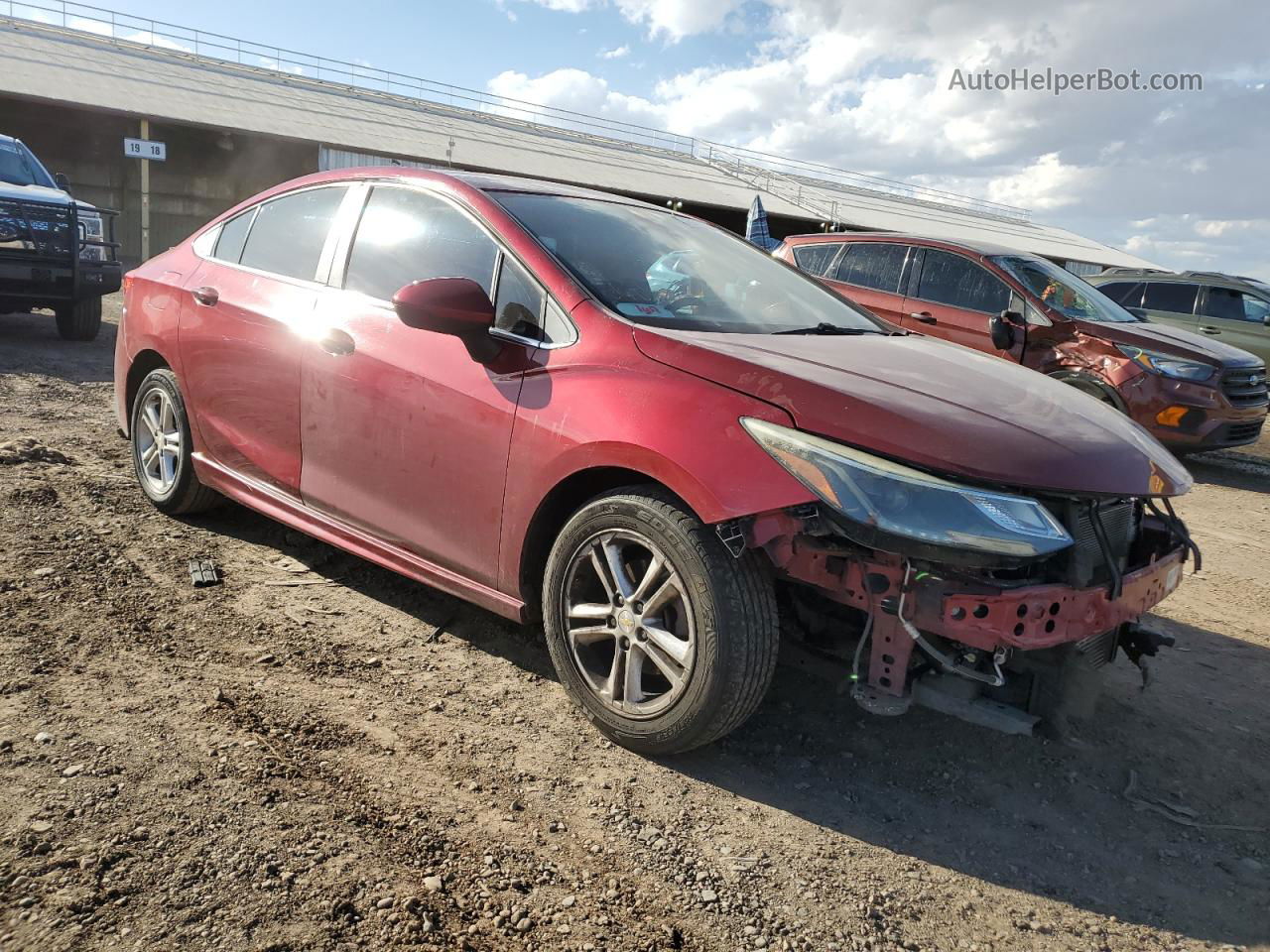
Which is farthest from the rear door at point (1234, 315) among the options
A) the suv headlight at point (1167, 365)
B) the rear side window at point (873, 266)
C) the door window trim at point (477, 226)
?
the door window trim at point (477, 226)

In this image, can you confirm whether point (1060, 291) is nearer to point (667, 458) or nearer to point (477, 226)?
point (477, 226)

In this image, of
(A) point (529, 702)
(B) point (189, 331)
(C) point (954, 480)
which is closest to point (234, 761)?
(A) point (529, 702)

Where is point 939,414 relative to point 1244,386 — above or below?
above

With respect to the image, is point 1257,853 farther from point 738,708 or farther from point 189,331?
point 189,331

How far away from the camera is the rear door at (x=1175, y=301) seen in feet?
39.9

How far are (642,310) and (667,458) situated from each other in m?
0.63

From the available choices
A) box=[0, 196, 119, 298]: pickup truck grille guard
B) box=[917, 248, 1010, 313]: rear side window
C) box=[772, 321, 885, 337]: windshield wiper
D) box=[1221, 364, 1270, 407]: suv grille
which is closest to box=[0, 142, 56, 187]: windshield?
box=[0, 196, 119, 298]: pickup truck grille guard

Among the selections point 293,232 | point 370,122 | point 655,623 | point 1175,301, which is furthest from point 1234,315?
point 370,122

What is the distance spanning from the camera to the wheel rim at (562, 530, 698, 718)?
8.83 feet

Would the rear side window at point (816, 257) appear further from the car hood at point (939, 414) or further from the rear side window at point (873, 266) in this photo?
the car hood at point (939, 414)

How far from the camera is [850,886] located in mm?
2354

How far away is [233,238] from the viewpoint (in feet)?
14.3

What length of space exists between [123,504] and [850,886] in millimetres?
3946

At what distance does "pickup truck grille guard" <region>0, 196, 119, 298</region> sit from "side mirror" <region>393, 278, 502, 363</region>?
783 cm
